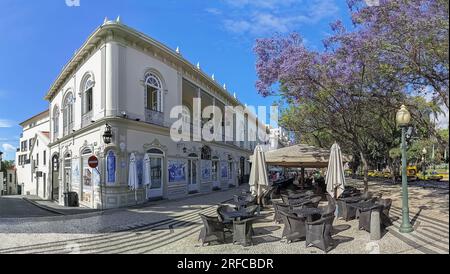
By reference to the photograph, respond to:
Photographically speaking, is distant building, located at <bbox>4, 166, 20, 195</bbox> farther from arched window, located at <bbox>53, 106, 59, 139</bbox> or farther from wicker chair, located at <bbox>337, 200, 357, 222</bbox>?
wicker chair, located at <bbox>337, 200, 357, 222</bbox>

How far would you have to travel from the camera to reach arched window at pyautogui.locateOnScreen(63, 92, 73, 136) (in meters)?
20.5

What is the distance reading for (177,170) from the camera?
1886 centimetres

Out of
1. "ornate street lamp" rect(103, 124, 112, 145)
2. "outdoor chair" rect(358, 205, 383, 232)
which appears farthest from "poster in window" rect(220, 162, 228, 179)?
"outdoor chair" rect(358, 205, 383, 232)

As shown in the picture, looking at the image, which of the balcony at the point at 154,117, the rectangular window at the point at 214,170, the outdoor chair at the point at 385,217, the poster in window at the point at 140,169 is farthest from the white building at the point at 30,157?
the outdoor chair at the point at 385,217

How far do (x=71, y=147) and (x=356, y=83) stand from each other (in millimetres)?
16136

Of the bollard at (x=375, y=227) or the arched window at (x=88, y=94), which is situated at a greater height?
the arched window at (x=88, y=94)

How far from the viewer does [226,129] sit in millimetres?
28984

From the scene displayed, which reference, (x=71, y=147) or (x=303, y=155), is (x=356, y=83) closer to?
(x=303, y=155)

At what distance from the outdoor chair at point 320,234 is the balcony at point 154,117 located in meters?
12.0

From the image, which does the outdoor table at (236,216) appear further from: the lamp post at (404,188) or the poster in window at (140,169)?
the poster in window at (140,169)

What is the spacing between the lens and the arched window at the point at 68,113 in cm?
2052

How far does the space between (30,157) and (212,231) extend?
35.6m

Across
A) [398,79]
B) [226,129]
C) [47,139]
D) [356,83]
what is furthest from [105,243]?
[47,139]

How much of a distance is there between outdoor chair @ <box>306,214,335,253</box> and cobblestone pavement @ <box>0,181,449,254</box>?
147mm
